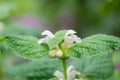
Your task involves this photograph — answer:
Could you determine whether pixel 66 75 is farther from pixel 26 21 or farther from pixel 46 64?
pixel 26 21

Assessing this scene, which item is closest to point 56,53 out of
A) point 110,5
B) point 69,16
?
point 110,5

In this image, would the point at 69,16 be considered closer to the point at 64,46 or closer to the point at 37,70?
the point at 37,70

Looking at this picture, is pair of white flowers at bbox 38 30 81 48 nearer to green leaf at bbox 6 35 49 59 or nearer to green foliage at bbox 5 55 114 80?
green leaf at bbox 6 35 49 59

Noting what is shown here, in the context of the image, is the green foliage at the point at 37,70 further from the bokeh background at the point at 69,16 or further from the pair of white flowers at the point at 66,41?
the bokeh background at the point at 69,16

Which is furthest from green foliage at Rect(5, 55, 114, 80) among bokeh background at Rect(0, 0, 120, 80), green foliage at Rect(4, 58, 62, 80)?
bokeh background at Rect(0, 0, 120, 80)

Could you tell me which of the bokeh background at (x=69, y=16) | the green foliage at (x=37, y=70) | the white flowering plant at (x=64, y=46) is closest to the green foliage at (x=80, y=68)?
the green foliage at (x=37, y=70)

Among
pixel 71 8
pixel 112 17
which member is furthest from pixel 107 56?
pixel 71 8
